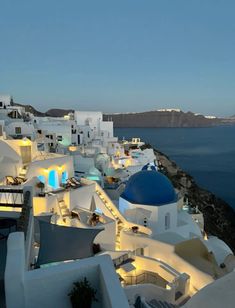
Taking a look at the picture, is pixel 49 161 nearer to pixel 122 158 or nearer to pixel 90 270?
pixel 90 270

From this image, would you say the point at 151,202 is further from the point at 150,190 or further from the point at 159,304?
the point at 159,304

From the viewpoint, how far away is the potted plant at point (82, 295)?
5746 mm

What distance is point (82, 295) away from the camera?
5750 mm

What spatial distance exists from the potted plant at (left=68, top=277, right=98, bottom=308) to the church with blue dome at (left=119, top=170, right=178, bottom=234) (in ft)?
44.3

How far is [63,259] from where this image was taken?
12.3 m

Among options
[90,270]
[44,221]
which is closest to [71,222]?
[44,221]

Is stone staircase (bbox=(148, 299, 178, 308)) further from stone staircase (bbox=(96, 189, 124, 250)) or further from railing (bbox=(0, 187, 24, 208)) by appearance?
railing (bbox=(0, 187, 24, 208))

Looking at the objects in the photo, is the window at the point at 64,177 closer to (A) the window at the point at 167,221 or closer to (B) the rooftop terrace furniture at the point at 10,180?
(B) the rooftop terrace furniture at the point at 10,180

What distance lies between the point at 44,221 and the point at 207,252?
9395 millimetres

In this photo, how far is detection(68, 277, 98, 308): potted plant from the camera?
5.75 m

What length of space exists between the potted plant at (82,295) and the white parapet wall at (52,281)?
155 mm

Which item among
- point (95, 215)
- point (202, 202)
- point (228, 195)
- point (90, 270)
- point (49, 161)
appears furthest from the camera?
point (228, 195)

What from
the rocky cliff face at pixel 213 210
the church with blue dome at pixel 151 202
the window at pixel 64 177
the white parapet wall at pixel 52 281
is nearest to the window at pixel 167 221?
the church with blue dome at pixel 151 202

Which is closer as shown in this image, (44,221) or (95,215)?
(44,221)
